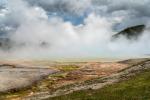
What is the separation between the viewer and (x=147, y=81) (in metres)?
64.4

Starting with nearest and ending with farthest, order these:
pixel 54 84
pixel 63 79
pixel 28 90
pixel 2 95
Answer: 1. pixel 2 95
2. pixel 28 90
3. pixel 54 84
4. pixel 63 79

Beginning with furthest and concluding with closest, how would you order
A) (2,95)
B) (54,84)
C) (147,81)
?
(54,84) → (2,95) → (147,81)

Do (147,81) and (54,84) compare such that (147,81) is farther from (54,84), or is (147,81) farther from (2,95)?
(54,84)

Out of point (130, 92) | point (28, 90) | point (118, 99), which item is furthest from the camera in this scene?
point (28, 90)

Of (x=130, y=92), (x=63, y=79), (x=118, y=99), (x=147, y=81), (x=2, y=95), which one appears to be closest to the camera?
(x=118, y=99)

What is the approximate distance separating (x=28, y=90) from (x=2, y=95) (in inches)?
395

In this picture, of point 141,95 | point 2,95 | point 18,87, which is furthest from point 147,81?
point 18,87

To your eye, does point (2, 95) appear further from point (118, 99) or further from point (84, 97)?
point (118, 99)

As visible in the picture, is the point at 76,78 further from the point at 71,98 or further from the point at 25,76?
the point at 71,98

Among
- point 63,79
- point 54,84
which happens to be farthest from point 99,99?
point 63,79

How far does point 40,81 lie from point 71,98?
198ft

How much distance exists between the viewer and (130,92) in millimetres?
54312

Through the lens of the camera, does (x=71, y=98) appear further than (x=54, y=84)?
No

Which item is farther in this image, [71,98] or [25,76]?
[25,76]
